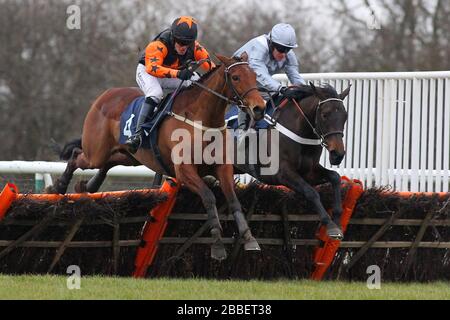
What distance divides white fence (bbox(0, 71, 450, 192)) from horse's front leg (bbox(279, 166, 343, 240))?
2.03 metres

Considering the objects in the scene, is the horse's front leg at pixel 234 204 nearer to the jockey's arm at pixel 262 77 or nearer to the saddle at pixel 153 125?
the saddle at pixel 153 125

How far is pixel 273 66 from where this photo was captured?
32.5 ft

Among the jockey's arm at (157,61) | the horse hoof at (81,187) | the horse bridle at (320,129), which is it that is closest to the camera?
the horse bridle at (320,129)

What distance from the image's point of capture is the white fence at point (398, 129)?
1070 cm

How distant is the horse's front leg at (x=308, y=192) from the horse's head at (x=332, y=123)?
31 centimetres

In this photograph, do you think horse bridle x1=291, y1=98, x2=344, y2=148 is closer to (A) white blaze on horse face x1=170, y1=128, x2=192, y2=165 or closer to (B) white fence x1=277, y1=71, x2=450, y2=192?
(A) white blaze on horse face x1=170, y1=128, x2=192, y2=165

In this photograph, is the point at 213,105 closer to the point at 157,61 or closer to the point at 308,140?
the point at 157,61

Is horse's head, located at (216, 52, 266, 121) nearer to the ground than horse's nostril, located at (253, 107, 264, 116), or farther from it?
farther from it

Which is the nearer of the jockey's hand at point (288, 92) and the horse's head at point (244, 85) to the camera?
the horse's head at point (244, 85)

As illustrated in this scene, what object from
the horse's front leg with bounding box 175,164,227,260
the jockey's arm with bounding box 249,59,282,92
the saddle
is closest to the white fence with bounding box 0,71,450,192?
the jockey's arm with bounding box 249,59,282,92

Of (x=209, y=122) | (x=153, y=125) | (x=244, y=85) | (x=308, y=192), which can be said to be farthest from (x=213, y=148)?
(x=308, y=192)

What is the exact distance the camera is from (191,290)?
765 cm

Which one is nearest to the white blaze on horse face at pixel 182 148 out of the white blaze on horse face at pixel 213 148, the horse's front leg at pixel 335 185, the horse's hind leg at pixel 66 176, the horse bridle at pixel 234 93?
the white blaze on horse face at pixel 213 148

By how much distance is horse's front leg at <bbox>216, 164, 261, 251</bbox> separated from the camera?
27.7ft
